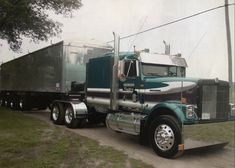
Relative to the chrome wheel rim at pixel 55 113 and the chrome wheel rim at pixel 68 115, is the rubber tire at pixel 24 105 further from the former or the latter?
the chrome wheel rim at pixel 68 115

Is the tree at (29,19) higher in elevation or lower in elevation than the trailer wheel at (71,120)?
higher

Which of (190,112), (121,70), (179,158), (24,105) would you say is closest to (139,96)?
(121,70)

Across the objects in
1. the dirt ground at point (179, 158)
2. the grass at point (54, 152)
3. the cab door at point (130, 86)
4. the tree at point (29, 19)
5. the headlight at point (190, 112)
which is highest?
the tree at point (29, 19)

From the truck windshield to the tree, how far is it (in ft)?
Result: 21.7

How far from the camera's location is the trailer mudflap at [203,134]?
598 cm

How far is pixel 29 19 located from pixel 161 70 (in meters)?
8.20

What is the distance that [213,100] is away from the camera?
660 cm

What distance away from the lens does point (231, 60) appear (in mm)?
2971

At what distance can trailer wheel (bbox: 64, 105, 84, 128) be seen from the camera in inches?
383

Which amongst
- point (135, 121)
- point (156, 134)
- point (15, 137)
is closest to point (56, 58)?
point (15, 137)

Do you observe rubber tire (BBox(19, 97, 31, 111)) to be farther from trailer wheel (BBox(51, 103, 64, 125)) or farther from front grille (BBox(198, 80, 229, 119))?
front grille (BBox(198, 80, 229, 119))

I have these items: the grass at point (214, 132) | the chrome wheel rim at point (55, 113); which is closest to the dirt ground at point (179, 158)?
the grass at point (214, 132)

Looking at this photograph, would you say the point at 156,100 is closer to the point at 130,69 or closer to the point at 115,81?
the point at 130,69

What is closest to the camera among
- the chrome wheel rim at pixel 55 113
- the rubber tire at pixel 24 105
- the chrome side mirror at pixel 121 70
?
the chrome side mirror at pixel 121 70
